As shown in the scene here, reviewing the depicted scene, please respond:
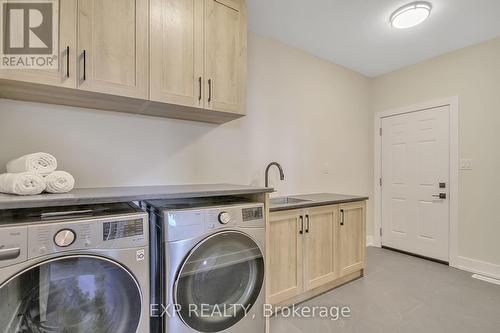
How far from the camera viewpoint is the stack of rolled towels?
111 cm

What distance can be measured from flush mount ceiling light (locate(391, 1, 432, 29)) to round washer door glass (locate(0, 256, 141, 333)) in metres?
2.78

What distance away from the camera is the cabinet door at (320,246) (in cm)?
211

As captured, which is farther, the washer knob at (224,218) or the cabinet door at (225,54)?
the cabinet door at (225,54)

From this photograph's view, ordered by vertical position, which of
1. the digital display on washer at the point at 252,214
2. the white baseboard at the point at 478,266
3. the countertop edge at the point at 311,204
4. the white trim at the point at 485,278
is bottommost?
the white trim at the point at 485,278

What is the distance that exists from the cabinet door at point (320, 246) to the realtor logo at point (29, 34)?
78.2 inches

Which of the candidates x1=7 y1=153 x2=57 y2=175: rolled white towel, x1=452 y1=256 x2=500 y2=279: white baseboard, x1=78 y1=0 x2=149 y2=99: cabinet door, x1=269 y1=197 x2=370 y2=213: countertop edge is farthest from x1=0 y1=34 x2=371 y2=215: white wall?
x1=452 y1=256 x2=500 y2=279: white baseboard

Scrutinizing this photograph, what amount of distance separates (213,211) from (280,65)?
1.94 metres

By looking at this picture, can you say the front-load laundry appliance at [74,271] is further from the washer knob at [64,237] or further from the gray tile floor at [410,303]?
the gray tile floor at [410,303]

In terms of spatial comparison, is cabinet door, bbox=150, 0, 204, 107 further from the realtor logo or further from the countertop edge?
the countertop edge

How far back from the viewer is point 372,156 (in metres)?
3.66

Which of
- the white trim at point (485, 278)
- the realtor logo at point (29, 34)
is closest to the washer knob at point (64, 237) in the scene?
the realtor logo at point (29, 34)

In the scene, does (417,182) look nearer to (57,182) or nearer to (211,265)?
(211,265)

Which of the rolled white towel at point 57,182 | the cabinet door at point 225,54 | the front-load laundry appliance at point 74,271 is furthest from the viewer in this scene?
the cabinet door at point 225,54

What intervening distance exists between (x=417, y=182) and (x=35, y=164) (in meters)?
3.78
